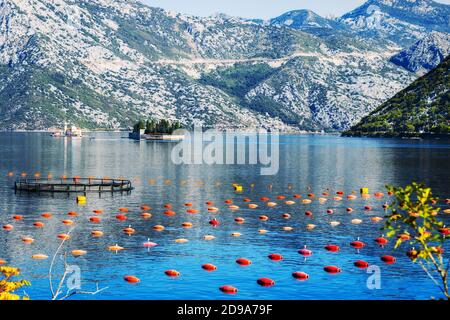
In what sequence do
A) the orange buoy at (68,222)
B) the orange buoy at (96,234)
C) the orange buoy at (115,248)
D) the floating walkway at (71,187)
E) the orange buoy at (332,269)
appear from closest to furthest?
1. the orange buoy at (332,269)
2. the orange buoy at (115,248)
3. the orange buoy at (96,234)
4. the orange buoy at (68,222)
5. the floating walkway at (71,187)

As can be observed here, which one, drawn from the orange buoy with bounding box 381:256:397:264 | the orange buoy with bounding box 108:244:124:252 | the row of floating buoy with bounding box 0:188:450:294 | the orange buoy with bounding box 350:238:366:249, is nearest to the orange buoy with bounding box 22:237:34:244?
the row of floating buoy with bounding box 0:188:450:294

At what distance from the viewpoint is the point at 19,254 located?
326 feet

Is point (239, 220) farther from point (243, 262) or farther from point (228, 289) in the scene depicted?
point (228, 289)

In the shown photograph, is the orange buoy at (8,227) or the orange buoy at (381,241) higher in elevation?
the orange buoy at (8,227)

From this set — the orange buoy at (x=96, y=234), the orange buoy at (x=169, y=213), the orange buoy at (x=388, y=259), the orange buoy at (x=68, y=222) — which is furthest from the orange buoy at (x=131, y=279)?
the orange buoy at (x=169, y=213)

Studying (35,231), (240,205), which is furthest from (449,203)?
(35,231)

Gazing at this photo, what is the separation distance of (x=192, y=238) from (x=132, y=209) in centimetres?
3806

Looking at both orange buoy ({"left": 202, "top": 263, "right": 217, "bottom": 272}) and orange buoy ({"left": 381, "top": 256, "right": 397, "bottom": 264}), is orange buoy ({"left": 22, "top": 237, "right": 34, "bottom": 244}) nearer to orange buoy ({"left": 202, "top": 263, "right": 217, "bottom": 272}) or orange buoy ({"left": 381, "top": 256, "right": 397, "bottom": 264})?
orange buoy ({"left": 202, "top": 263, "right": 217, "bottom": 272})

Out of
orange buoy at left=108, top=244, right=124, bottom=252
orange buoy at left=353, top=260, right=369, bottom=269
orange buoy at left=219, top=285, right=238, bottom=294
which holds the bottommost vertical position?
orange buoy at left=219, top=285, right=238, bottom=294

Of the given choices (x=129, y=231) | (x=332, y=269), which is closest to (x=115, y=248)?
(x=129, y=231)

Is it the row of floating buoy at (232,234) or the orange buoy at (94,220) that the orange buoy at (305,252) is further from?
the orange buoy at (94,220)

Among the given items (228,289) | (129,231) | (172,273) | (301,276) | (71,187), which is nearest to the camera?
(228,289)

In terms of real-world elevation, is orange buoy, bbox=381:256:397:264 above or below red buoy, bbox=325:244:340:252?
below
